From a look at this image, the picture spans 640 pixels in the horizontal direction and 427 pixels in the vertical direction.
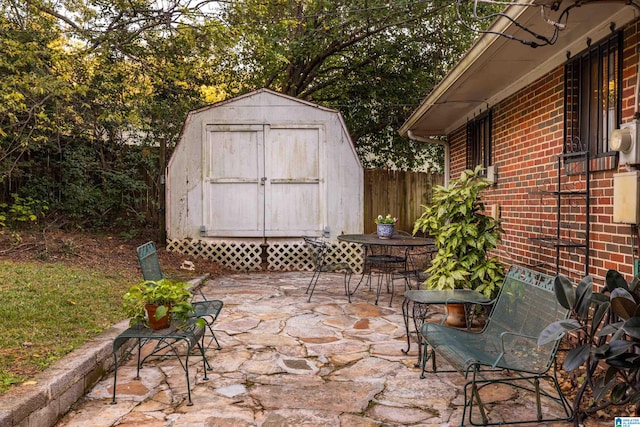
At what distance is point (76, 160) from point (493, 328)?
8.85 metres

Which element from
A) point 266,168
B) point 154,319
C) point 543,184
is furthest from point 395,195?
point 154,319

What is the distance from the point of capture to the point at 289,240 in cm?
896

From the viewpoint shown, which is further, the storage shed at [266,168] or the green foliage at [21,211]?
the green foliage at [21,211]

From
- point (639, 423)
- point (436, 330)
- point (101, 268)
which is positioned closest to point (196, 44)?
point (101, 268)

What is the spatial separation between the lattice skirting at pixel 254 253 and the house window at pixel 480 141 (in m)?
2.79

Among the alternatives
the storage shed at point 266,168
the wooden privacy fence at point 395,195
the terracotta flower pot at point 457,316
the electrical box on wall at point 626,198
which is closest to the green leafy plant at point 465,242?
the terracotta flower pot at point 457,316

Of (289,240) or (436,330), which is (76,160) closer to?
(289,240)

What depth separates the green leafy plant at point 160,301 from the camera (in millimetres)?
3367

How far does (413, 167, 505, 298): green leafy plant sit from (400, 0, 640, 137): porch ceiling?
982mm

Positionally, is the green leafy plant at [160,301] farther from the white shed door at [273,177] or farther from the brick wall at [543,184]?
the white shed door at [273,177]

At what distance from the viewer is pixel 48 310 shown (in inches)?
177

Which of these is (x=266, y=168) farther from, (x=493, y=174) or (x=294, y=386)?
(x=294, y=386)

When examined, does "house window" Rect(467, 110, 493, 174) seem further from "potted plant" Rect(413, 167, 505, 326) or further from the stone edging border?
the stone edging border

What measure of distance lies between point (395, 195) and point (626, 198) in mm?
7990
